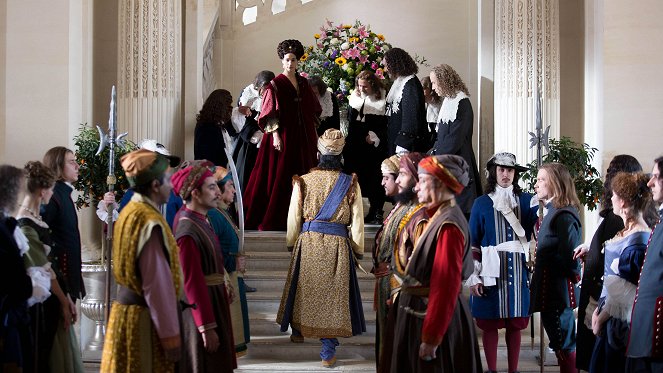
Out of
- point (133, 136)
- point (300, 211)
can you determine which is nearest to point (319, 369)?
point (300, 211)

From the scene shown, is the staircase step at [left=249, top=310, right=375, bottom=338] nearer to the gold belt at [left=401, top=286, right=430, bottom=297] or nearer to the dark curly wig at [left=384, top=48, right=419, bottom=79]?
the dark curly wig at [left=384, top=48, right=419, bottom=79]

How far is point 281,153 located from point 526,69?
92.8 inches

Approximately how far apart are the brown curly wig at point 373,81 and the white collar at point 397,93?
70 centimetres

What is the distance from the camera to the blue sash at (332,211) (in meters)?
7.42

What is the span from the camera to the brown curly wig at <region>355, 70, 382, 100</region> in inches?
400

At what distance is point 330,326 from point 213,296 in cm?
200

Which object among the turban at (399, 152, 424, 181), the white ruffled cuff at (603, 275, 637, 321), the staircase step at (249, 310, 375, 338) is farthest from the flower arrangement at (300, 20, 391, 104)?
the white ruffled cuff at (603, 275, 637, 321)

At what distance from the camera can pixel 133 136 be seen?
31.8 feet

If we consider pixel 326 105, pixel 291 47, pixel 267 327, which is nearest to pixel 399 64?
pixel 291 47

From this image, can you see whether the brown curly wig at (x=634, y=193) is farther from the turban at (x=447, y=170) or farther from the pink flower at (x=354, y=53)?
the pink flower at (x=354, y=53)

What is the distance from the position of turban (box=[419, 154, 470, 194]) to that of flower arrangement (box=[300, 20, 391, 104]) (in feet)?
18.6

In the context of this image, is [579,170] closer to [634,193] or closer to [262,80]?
[634,193]

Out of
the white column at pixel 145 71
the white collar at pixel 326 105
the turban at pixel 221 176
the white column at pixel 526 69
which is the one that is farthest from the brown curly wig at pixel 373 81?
the turban at pixel 221 176

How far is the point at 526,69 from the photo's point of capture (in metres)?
10.1
